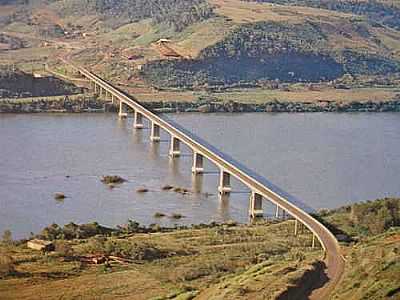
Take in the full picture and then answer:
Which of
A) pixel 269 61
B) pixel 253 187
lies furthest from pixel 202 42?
pixel 253 187

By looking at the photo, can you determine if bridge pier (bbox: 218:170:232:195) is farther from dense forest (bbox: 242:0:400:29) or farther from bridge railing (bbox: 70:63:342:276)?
dense forest (bbox: 242:0:400:29)

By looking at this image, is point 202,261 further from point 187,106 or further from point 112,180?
point 187,106

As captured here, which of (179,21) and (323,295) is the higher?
(179,21)

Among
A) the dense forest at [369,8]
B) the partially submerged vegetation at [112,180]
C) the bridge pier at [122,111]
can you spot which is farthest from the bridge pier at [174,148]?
the dense forest at [369,8]

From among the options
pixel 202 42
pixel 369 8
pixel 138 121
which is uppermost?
pixel 369 8

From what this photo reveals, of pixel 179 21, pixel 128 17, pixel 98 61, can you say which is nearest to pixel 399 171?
pixel 98 61

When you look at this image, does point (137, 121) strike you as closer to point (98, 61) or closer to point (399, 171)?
point (399, 171)

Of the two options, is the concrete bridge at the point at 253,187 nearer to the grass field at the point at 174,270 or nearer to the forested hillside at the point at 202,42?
the grass field at the point at 174,270
